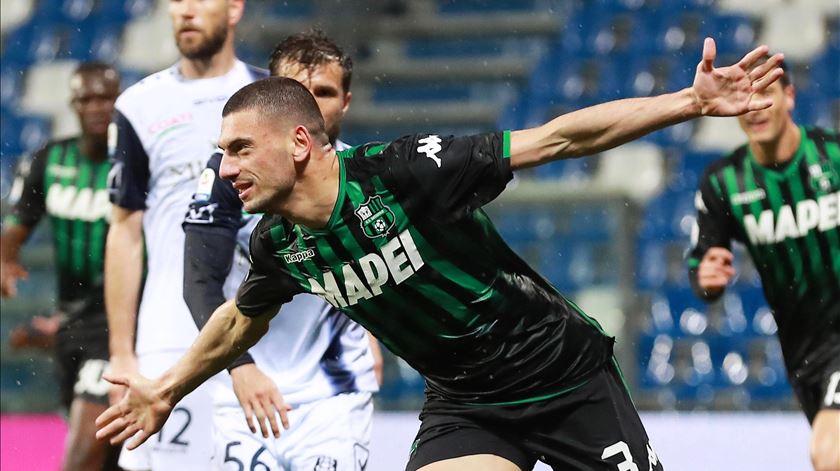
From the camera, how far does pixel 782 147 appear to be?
6.70 metres

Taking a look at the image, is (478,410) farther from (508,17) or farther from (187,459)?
(508,17)

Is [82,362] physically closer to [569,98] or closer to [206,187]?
[206,187]

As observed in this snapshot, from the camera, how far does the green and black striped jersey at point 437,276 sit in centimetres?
391

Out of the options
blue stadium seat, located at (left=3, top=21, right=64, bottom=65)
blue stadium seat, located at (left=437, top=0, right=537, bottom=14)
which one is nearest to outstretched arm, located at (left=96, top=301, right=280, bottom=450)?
blue stadium seat, located at (left=437, top=0, right=537, bottom=14)

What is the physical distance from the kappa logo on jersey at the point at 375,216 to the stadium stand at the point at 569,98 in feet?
20.6

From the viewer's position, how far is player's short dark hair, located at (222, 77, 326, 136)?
3.96m

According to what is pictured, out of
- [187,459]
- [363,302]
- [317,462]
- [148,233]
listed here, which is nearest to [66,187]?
[148,233]

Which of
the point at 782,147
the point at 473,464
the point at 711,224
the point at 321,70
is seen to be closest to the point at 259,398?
the point at 473,464

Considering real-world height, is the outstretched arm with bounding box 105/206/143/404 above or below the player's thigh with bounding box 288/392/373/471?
above

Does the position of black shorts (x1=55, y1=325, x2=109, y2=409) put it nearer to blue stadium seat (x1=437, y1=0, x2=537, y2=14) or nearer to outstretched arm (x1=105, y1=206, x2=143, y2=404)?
outstretched arm (x1=105, y1=206, x2=143, y2=404)

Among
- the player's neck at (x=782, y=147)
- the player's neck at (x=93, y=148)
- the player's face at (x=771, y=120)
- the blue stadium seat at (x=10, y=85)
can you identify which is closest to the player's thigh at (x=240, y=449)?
the player's face at (x=771, y=120)

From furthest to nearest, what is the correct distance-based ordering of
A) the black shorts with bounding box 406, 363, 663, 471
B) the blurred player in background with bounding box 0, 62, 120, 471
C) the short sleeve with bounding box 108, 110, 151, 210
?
the blurred player in background with bounding box 0, 62, 120, 471
the short sleeve with bounding box 108, 110, 151, 210
the black shorts with bounding box 406, 363, 663, 471

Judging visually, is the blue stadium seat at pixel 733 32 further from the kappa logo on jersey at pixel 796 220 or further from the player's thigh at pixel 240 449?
the player's thigh at pixel 240 449

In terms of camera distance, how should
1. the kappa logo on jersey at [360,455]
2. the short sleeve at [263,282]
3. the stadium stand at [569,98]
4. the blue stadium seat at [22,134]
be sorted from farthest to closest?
the blue stadium seat at [22,134], the stadium stand at [569,98], the kappa logo on jersey at [360,455], the short sleeve at [263,282]
